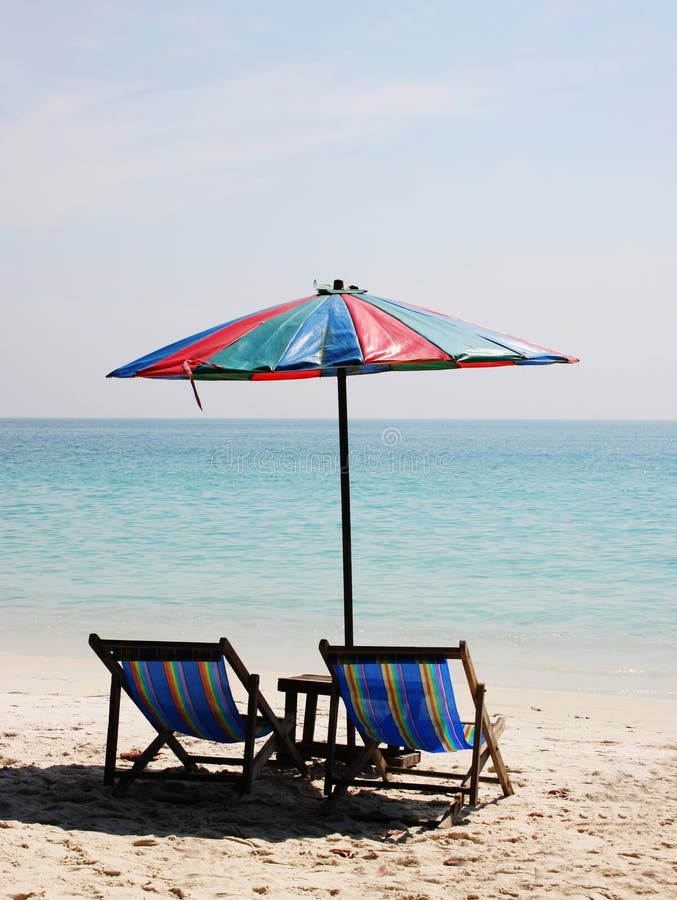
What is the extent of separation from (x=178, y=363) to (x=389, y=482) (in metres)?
27.1

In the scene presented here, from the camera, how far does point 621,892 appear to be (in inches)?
121

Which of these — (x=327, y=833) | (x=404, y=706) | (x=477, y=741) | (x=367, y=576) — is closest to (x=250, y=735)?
(x=327, y=833)

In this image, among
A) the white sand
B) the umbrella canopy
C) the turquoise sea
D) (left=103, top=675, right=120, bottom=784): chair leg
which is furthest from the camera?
the turquoise sea

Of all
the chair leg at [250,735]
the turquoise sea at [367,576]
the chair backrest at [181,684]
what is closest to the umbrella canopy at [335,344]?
the chair backrest at [181,684]

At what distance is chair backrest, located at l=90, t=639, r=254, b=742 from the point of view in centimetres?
367

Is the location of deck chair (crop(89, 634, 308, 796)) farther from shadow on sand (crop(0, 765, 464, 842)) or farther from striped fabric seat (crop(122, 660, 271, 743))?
shadow on sand (crop(0, 765, 464, 842))

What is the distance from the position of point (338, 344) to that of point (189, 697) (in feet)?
4.83

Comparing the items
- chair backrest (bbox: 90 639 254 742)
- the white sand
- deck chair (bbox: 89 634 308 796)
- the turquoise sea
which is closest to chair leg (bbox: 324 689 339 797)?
the white sand

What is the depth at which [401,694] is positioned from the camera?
369cm

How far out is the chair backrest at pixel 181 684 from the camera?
367 cm

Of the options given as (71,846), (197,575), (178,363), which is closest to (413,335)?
(178,363)

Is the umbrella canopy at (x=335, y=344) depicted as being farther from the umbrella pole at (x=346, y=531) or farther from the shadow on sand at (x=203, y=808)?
the shadow on sand at (x=203, y=808)

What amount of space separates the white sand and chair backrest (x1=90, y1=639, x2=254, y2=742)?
1.08 ft

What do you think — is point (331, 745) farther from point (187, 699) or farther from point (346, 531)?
point (346, 531)
